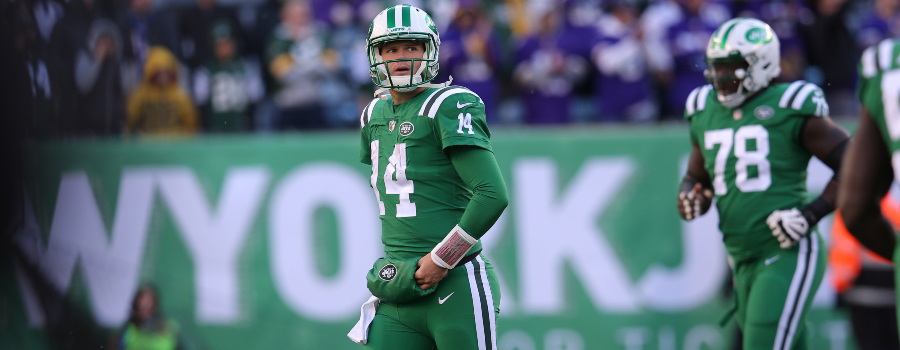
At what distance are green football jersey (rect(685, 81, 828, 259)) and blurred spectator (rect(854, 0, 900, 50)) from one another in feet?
13.4

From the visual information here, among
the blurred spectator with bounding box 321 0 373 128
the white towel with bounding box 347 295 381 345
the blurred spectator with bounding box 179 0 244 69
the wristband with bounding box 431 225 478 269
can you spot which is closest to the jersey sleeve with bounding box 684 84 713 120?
the wristband with bounding box 431 225 478 269

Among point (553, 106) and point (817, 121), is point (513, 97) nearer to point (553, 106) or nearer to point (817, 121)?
point (553, 106)

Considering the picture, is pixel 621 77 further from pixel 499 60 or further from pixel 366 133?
pixel 366 133

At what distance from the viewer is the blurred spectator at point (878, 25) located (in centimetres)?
835

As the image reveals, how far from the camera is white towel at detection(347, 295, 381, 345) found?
361 centimetres

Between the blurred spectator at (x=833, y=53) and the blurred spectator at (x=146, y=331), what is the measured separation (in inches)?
225

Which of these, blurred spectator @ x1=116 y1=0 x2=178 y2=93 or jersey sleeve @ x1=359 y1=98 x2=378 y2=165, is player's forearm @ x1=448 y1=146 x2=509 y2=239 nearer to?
jersey sleeve @ x1=359 y1=98 x2=378 y2=165

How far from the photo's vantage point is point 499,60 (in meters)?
8.78

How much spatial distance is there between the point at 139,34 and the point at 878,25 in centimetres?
666

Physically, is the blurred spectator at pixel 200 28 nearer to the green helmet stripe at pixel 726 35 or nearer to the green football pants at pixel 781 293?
the green helmet stripe at pixel 726 35

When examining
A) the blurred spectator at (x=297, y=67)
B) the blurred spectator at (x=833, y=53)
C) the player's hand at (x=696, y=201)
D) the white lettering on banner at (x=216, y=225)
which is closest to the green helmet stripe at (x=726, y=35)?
the player's hand at (x=696, y=201)

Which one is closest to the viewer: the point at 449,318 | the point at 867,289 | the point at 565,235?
the point at 449,318

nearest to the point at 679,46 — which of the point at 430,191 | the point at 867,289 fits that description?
the point at 867,289

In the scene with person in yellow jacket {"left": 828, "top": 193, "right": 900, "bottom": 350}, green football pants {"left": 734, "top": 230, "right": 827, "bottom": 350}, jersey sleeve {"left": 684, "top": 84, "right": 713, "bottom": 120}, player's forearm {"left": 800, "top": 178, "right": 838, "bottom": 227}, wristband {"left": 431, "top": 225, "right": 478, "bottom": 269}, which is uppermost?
jersey sleeve {"left": 684, "top": 84, "right": 713, "bottom": 120}
